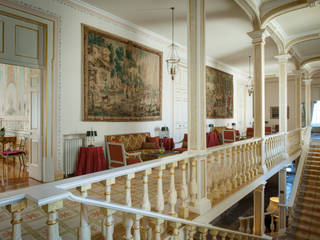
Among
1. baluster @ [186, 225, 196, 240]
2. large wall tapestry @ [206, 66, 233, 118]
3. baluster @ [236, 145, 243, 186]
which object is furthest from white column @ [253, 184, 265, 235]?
large wall tapestry @ [206, 66, 233, 118]

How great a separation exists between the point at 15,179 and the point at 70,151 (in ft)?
4.50

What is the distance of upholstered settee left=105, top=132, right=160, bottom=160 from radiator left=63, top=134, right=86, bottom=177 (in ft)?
2.91

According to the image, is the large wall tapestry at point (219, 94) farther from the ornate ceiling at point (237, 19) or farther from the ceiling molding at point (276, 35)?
the ceiling molding at point (276, 35)

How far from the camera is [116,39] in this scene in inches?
276

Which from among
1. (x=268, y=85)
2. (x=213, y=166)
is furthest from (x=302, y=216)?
(x=268, y=85)

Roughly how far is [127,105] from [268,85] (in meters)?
13.7

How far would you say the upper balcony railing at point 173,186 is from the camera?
1.40m

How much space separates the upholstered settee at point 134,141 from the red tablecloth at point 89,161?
2.83 feet

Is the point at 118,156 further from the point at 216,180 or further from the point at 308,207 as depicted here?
the point at 308,207

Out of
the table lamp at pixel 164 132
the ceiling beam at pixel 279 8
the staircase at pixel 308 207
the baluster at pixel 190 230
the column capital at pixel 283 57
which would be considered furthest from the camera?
the table lamp at pixel 164 132

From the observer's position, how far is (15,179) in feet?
18.0

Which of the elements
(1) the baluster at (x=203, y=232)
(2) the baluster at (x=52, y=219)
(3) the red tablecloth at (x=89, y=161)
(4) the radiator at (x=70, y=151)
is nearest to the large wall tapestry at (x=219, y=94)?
(3) the red tablecloth at (x=89, y=161)

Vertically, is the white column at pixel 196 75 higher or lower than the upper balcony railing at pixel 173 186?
higher

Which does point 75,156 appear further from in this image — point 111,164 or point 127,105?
point 127,105
